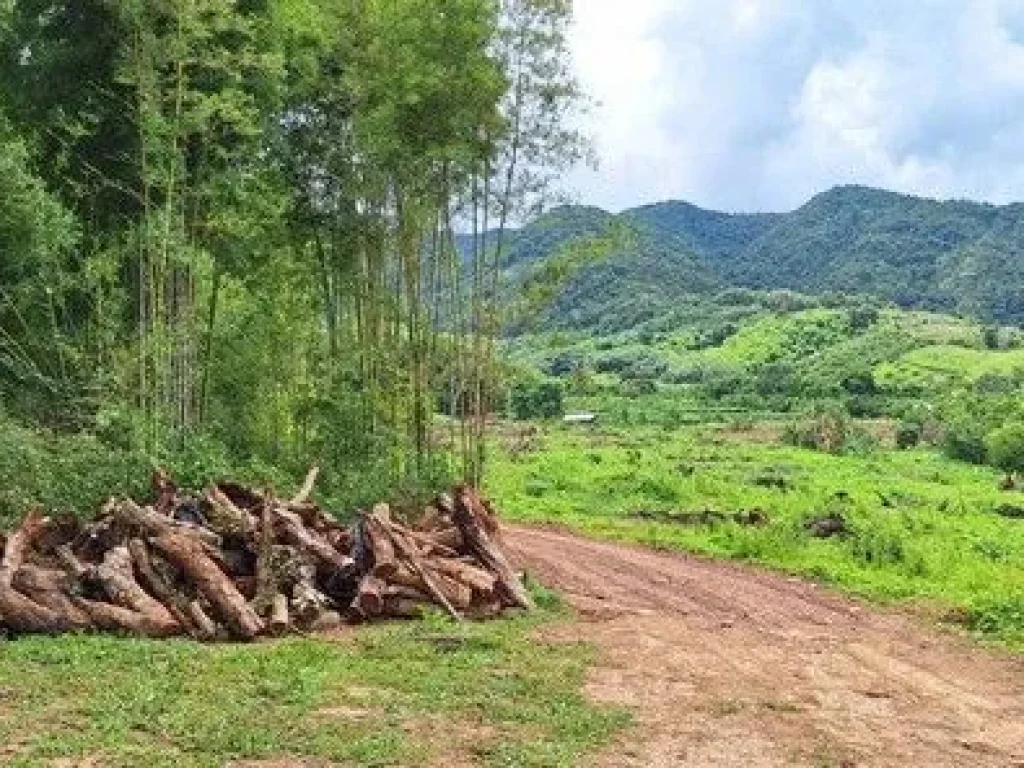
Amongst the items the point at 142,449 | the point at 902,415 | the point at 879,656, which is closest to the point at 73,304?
the point at 142,449

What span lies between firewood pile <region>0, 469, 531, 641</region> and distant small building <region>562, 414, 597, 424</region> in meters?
51.8

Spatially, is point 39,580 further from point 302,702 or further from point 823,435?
point 823,435

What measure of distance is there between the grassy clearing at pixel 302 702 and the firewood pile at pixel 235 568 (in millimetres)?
481

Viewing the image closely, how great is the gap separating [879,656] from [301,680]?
560 cm

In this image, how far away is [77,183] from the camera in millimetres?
16484

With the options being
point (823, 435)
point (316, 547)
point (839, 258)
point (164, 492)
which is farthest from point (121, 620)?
point (839, 258)

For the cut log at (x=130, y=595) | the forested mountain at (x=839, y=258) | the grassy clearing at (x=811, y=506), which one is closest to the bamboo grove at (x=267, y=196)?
the cut log at (x=130, y=595)

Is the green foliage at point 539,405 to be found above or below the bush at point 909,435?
above

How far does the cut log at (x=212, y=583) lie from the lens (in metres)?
11.1

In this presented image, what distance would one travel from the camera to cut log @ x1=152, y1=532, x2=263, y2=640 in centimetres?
1112

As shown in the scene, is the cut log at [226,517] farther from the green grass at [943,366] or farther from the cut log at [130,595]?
the green grass at [943,366]

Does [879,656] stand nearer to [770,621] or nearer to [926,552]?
[770,621]

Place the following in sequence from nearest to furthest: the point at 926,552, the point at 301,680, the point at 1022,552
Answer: the point at 301,680 < the point at 926,552 < the point at 1022,552

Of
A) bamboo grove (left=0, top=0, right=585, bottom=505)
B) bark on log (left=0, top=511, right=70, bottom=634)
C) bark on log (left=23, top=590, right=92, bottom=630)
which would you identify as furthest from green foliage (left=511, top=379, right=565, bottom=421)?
bark on log (left=0, top=511, right=70, bottom=634)
